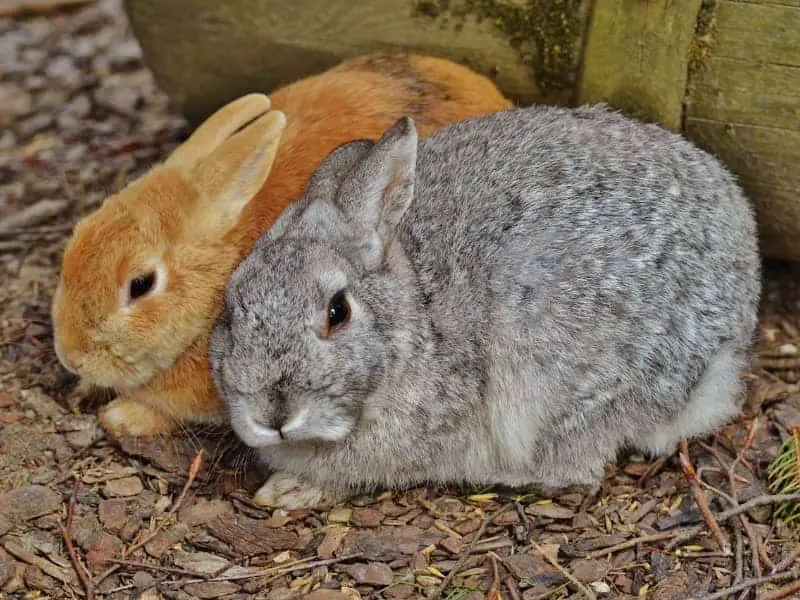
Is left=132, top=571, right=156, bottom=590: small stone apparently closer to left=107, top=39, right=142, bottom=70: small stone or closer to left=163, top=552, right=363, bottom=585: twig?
left=163, top=552, right=363, bottom=585: twig

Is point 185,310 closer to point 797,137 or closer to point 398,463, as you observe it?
point 398,463

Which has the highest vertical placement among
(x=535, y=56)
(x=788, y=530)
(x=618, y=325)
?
(x=535, y=56)

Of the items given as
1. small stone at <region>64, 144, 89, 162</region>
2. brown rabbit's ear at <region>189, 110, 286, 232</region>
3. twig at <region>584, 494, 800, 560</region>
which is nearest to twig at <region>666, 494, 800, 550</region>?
twig at <region>584, 494, 800, 560</region>

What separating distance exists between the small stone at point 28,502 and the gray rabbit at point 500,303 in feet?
2.92

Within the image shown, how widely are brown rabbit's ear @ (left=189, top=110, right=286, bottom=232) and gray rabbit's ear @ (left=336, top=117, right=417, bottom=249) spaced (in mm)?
469

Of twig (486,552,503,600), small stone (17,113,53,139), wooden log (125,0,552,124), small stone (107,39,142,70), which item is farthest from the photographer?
small stone (107,39,142,70)

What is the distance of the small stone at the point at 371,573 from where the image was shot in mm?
4332

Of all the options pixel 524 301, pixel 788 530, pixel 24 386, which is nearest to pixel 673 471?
pixel 788 530

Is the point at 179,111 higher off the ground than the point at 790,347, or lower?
higher

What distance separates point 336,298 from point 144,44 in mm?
2637

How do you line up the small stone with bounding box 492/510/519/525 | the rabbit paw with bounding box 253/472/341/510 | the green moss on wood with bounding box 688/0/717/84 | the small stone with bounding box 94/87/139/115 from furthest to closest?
1. the small stone with bounding box 94/87/139/115
2. the green moss on wood with bounding box 688/0/717/84
3. the rabbit paw with bounding box 253/472/341/510
4. the small stone with bounding box 492/510/519/525

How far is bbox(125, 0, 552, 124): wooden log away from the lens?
5578 millimetres

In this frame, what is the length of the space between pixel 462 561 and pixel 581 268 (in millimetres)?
1291

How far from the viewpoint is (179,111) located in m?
6.42
